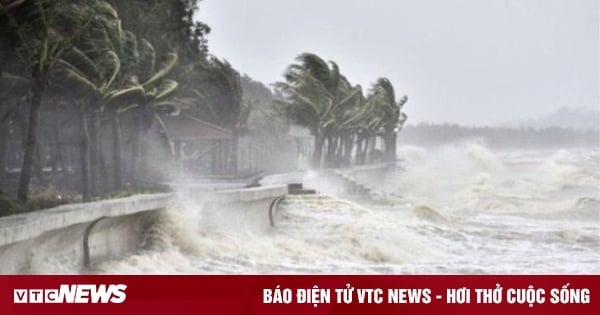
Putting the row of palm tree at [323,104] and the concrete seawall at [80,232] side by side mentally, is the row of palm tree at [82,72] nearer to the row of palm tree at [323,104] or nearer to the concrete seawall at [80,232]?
the concrete seawall at [80,232]

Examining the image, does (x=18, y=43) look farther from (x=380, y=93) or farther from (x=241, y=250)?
(x=380, y=93)

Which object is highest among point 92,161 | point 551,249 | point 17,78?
point 17,78

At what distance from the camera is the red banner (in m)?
9.95

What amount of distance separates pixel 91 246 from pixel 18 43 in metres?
6.68

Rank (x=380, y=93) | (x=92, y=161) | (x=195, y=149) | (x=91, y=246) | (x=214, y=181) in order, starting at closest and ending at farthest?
(x=91, y=246) < (x=92, y=161) < (x=214, y=181) < (x=195, y=149) < (x=380, y=93)

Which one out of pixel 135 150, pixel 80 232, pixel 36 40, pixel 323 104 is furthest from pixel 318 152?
pixel 80 232

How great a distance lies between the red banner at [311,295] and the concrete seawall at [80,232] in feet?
11.7

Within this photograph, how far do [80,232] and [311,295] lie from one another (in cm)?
754

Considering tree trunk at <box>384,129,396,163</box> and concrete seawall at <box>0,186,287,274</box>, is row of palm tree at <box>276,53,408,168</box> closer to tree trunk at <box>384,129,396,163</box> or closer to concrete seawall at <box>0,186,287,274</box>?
tree trunk at <box>384,129,396,163</box>

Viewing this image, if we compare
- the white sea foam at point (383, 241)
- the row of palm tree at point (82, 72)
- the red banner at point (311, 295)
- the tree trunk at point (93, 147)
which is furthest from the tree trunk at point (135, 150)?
the red banner at point (311, 295)

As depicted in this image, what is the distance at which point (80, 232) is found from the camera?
1672cm

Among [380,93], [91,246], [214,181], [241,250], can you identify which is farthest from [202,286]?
[380,93]

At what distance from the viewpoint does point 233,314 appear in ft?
33.6

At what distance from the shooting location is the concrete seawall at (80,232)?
14.3 meters
